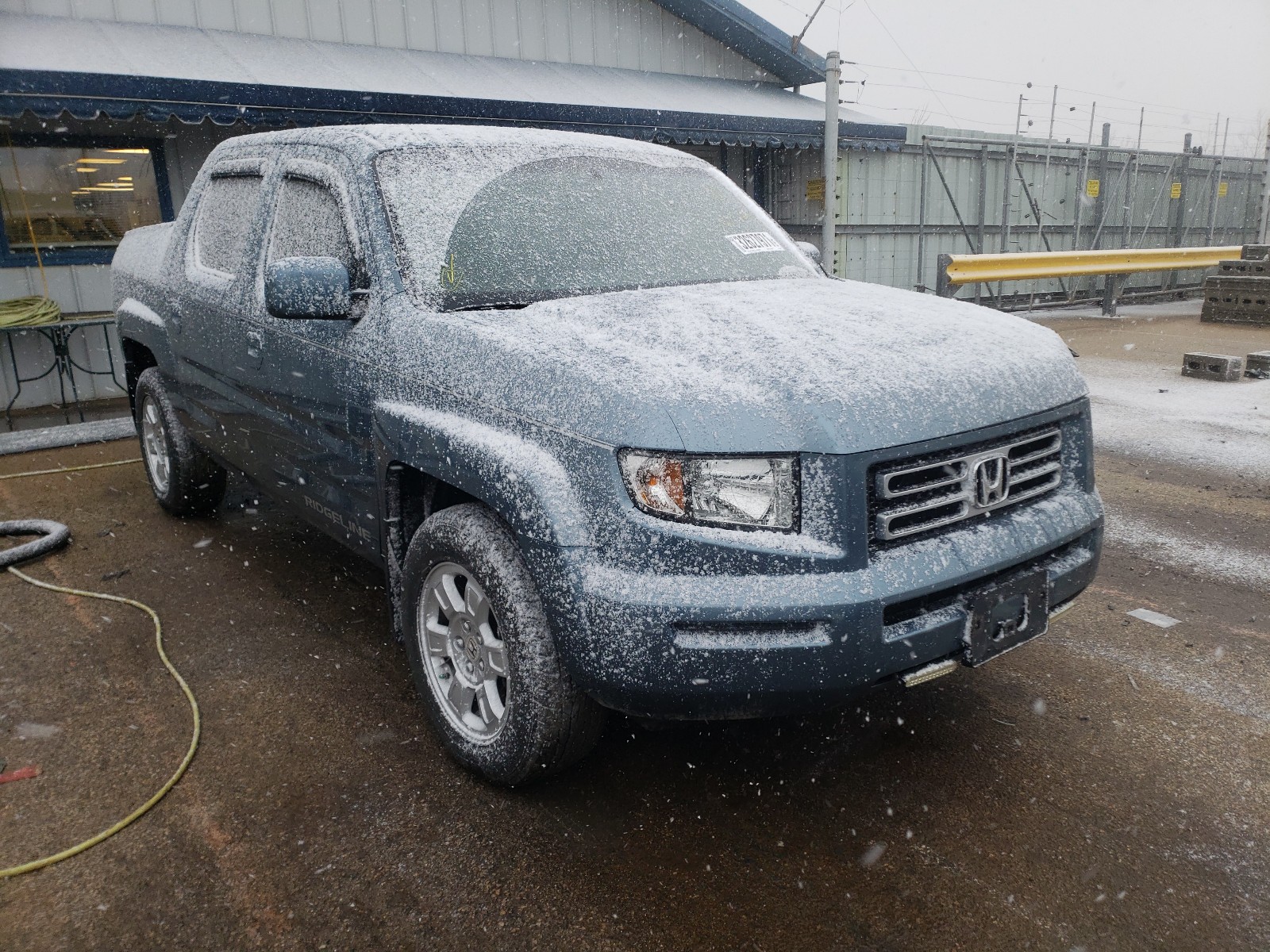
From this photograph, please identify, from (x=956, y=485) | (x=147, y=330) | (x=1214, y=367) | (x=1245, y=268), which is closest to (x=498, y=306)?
(x=956, y=485)

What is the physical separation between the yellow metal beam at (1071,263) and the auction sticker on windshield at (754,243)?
24.2 ft

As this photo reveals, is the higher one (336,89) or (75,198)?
(336,89)

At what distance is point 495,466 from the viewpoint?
2.60 m

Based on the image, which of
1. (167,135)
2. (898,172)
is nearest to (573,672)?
(167,135)

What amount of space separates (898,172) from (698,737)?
529 inches

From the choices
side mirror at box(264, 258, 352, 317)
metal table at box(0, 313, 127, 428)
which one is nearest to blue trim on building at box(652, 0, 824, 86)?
metal table at box(0, 313, 127, 428)

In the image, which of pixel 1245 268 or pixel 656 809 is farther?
pixel 1245 268

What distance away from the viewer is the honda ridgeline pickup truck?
2.36 meters

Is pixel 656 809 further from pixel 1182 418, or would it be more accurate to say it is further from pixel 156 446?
pixel 1182 418

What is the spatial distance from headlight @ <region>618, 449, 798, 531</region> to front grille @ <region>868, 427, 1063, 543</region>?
0.23 m

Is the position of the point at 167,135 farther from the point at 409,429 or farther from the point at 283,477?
the point at 409,429

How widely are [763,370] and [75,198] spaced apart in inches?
391

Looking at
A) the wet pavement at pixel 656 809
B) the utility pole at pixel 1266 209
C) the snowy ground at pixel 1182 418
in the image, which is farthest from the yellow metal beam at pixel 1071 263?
the wet pavement at pixel 656 809

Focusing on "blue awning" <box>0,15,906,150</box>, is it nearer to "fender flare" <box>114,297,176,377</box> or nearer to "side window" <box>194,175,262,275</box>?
"fender flare" <box>114,297,176,377</box>
